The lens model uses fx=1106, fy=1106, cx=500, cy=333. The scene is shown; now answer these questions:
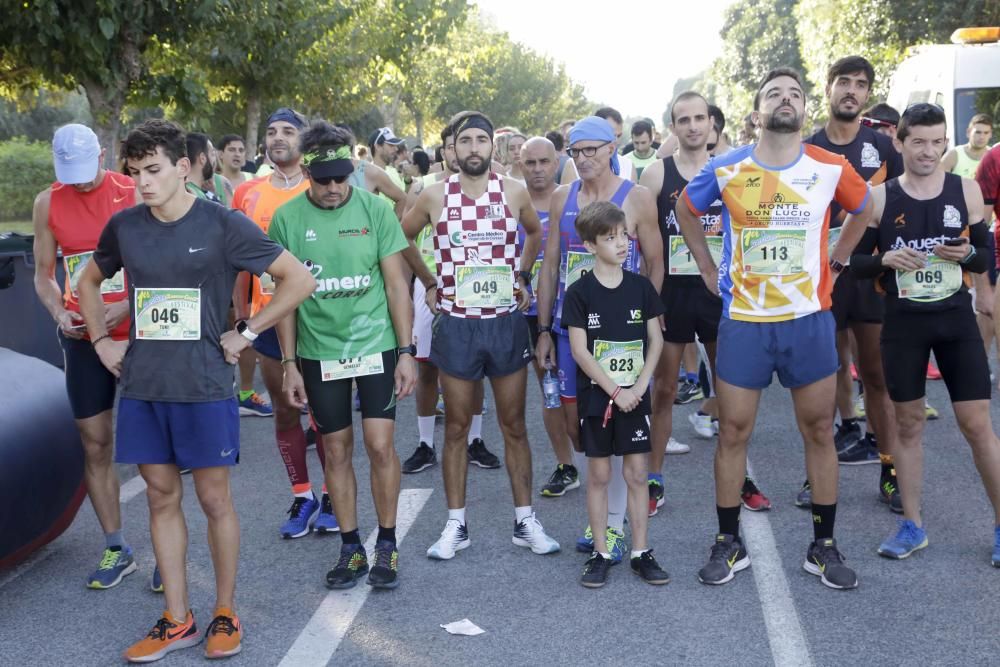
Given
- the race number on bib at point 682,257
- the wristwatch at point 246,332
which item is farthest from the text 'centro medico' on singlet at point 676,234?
the wristwatch at point 246,332

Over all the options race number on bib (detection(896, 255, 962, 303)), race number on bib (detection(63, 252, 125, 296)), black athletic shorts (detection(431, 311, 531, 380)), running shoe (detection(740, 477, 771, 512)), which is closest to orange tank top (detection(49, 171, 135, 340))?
race number on bib (detection(63, 252, 125, 296))

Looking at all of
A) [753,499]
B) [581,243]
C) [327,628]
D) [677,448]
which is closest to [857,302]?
[753,499]

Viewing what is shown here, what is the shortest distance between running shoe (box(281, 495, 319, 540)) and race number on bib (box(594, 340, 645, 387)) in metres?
1.91

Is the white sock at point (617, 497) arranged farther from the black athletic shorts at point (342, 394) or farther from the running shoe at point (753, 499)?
the black athletic shorts at point (342, 394)

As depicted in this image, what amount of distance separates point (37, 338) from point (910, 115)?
22.5 ft

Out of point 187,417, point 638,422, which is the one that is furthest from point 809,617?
point 187,417

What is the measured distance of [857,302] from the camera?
6.34 meters

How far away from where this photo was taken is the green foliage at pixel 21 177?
1182 inches

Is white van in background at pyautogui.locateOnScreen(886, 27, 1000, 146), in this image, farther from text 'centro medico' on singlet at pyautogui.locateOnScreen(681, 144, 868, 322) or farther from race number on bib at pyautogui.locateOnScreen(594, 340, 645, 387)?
race number on bib at pyautogui.locateOnScreen(594, 340, 645, 387)

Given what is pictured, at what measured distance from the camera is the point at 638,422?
16.4ft

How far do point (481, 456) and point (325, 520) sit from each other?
155 centimetres

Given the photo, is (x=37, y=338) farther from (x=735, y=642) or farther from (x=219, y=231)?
(x=735, y=642)

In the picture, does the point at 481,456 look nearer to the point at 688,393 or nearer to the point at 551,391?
the point at 551,391

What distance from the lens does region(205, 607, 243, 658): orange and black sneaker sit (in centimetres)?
432
